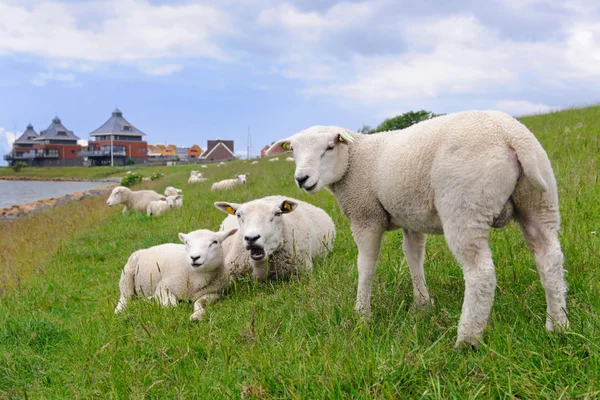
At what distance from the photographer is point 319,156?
11.7 feet

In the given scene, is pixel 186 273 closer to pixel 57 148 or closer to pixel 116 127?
pixel 116 127

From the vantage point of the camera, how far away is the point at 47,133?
10681cm

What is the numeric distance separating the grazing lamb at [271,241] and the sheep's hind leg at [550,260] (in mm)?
2123

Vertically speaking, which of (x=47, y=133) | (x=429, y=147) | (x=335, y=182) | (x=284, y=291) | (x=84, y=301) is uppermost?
(x=47, y=133)

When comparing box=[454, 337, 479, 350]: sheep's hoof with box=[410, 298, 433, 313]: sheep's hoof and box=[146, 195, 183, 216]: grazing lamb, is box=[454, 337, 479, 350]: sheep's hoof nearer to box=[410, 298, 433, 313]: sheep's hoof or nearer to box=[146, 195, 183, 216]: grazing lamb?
box=[410, 298, 433, 313]: sheep's hoof

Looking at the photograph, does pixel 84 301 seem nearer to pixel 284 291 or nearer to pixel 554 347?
pixel 284 291

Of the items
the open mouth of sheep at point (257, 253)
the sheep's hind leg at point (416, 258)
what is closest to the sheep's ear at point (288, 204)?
the open mouth of sheep at point (257, 253)

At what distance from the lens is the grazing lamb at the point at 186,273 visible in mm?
5137

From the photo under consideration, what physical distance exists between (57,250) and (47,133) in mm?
111852

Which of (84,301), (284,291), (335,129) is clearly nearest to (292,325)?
(284,291)

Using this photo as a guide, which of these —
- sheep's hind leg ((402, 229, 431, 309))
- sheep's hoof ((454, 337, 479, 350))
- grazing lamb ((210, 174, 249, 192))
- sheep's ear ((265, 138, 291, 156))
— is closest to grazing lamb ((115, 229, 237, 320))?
sheep's ear ((265, 138, 291, 156))

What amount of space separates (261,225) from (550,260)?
2952 millimetres

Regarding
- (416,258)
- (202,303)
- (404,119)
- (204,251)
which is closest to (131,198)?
(204,251)

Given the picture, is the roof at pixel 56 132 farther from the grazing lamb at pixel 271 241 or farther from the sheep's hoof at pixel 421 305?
the sheep's hoof at pixel 421 305
